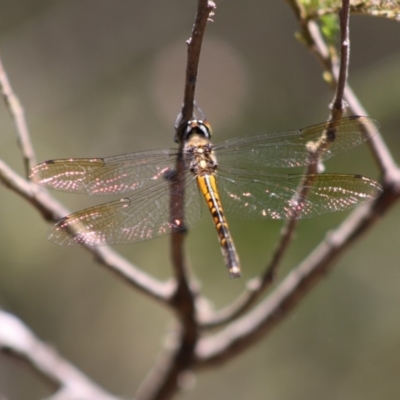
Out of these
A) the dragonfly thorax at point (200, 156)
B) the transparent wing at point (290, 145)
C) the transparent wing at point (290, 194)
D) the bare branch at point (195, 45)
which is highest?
the bare branch at point (195, 45)

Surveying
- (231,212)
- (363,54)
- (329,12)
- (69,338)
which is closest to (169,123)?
(363,54)

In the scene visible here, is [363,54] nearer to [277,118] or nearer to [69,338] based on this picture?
[277,118]

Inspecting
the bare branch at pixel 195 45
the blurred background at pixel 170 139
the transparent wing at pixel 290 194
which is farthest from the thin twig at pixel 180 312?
the blurred background at pixel 170 139

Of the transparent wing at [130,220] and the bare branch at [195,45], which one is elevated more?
the bare branch at [195,45]

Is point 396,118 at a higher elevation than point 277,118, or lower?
lower

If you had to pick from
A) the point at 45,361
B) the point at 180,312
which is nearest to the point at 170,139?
the point at 45,361

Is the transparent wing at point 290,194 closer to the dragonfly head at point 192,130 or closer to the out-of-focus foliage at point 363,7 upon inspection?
the dragonfly head at point 192,130
